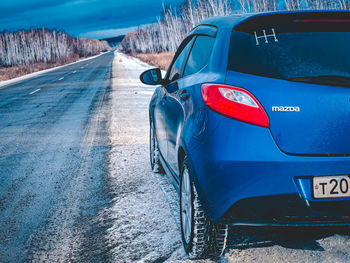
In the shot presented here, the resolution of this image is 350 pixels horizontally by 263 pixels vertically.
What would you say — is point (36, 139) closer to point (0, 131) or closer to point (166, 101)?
→ point (0, 131)

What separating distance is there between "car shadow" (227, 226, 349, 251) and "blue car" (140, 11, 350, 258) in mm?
465

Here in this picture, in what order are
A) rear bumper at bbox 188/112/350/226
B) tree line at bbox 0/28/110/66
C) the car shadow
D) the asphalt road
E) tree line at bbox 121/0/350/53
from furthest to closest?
tree line at bbox 0/28/110/66 → tree line at bbox 121/0/350/53 → the asphalt road → the car shadow → rear bumper at bbox 188/112/350/226

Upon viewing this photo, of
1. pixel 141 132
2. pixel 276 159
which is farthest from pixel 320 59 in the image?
pixel 141 132

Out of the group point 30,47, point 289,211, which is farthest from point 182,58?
point 30,47

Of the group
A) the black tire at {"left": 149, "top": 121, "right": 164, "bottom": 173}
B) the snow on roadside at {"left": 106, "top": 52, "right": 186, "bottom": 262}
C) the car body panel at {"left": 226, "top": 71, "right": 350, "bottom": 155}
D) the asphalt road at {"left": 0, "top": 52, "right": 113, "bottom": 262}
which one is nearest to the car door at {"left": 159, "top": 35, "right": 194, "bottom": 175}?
the snow on roadside at {"left": 106, "top": 52, "right": 186, "bottom": 262}

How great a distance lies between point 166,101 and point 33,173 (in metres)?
2.61

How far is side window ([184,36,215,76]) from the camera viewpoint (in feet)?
8.73

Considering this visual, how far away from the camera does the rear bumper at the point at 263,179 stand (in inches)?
79.5

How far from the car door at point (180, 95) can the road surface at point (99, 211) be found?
67 cm

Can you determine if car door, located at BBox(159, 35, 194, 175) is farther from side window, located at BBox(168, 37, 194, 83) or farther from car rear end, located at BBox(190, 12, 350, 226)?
car rear end, located at BBox(190, 12, 350, 226)

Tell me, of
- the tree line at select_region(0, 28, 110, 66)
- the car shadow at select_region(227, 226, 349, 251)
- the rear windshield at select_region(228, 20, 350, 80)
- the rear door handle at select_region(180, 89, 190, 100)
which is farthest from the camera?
the tree line at select_region(0, 28, 110, 66)

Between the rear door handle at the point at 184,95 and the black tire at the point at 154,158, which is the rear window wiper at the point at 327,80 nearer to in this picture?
the rear door handle at the point at 184,95

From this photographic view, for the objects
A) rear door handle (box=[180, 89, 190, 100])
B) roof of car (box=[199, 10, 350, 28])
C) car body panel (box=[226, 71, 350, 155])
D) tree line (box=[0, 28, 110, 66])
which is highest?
→ tree line (box=[0, 28, 110, 66])

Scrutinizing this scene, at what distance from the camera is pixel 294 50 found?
2.23 m
